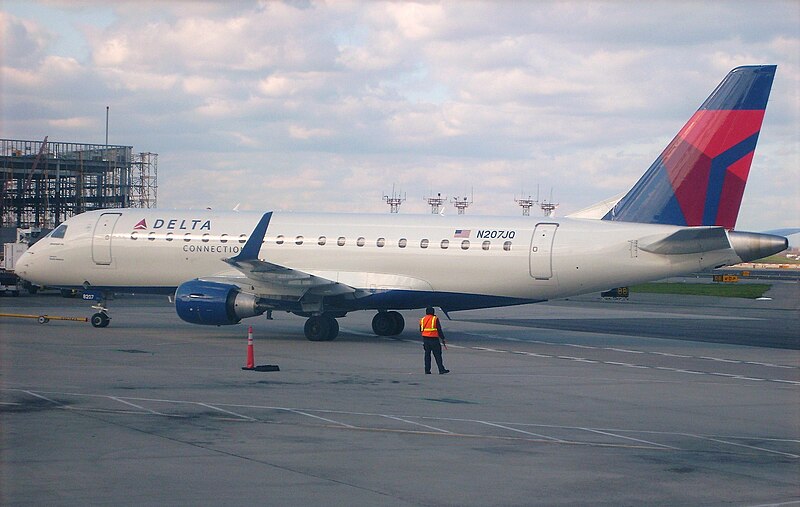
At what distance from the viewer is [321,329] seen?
30.9 meters

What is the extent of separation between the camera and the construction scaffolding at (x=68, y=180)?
77.3 meters

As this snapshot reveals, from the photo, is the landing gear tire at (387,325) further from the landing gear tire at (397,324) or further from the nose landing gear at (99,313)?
the nose landing gear at (99,313)

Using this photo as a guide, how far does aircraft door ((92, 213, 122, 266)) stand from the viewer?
34.0m

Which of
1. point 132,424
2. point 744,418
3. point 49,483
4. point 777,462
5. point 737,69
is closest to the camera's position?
point 49,483

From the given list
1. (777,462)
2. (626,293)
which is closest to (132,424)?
(777,462)

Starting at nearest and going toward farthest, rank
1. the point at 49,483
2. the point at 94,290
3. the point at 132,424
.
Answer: the point at 49,483 → the point at 132,424 → the point at 94,290

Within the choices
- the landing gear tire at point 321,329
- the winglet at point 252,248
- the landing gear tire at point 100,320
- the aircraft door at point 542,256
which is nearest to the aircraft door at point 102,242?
the landing gear tire at point 100,320

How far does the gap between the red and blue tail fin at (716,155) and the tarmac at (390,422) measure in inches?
171

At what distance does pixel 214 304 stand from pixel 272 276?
1920mm

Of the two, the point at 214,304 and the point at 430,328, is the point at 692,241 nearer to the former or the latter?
the point at 430,328

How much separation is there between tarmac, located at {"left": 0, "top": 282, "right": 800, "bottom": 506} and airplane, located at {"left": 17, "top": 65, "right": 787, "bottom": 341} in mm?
1644

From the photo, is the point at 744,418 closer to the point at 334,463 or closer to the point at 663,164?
the point at 334,463

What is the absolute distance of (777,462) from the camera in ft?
44.8

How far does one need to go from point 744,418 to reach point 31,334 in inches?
891
